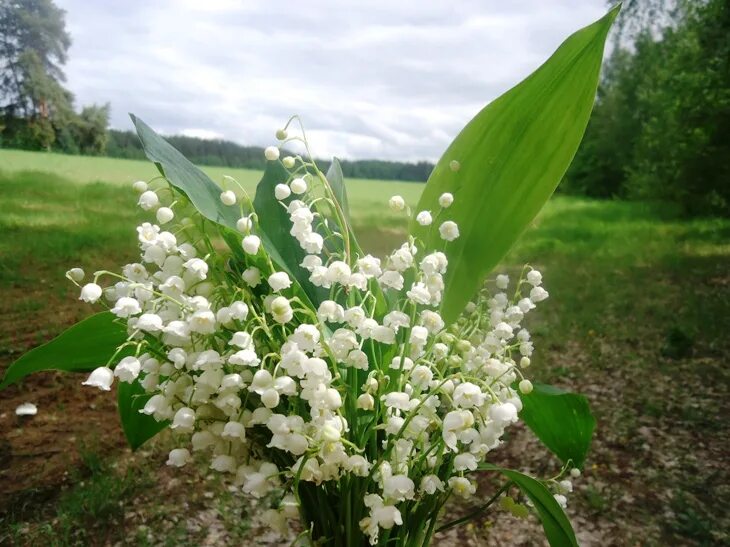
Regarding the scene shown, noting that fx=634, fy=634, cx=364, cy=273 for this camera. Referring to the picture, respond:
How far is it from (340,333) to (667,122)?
2.05 m

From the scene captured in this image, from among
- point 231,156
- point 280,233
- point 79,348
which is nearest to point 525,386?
point 280,233

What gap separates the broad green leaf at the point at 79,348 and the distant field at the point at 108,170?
0.60 m

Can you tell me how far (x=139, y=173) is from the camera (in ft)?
4.38

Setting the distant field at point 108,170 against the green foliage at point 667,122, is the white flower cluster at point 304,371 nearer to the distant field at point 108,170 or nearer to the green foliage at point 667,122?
the distant field at point 108,170

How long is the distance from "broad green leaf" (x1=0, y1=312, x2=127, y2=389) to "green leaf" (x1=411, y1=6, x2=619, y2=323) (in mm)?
303

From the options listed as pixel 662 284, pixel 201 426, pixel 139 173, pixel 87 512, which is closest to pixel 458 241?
pixel 201 426

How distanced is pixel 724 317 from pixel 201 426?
1.51 meters

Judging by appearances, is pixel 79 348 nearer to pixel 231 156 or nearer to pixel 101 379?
pixel 101 379

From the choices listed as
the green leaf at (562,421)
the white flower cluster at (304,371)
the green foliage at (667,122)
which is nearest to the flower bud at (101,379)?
the white flower cluster at (304,371)

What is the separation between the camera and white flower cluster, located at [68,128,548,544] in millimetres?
418

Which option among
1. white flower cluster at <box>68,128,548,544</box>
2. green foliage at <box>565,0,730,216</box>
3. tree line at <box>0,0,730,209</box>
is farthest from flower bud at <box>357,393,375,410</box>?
green foliage at <box>565,0,730,216</box>

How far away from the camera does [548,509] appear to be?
0.55 meters

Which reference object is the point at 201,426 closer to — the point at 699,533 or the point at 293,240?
the point at 293,240

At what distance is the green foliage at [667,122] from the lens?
78.6 inches
